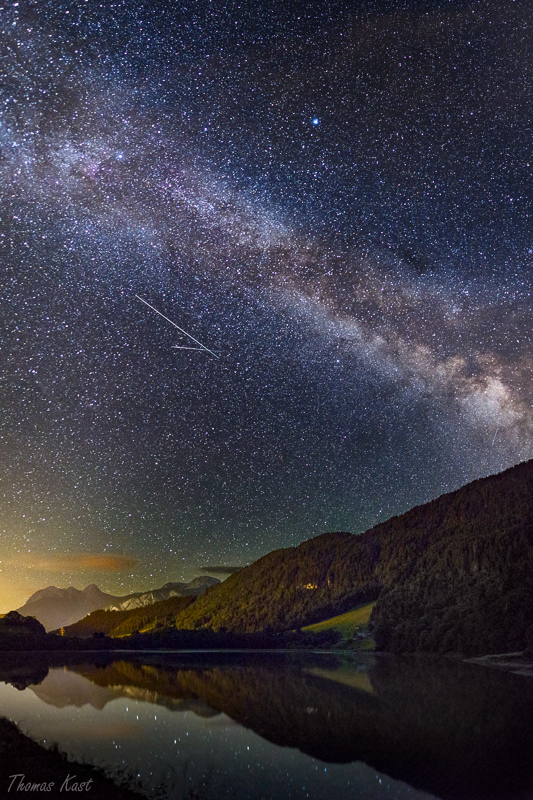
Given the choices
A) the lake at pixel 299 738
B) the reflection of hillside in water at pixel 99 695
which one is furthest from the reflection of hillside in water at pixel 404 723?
the reflection of hillside in water at pixel 99 695

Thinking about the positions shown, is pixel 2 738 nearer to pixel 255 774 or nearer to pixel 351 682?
pixel 255 774

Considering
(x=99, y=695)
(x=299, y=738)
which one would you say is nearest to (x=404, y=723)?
(x=299, y=738)

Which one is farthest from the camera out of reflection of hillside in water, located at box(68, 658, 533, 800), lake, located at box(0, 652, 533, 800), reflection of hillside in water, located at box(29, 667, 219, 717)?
reflection of hillside in water, located at box(29, 667, 219, 717)

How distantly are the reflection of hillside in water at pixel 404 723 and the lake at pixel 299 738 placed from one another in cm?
8

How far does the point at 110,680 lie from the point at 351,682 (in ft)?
86.5

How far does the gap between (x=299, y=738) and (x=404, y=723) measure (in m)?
6.75

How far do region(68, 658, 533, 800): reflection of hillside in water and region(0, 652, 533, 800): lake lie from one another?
8 centimetres

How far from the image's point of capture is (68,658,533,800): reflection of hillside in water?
795 inches

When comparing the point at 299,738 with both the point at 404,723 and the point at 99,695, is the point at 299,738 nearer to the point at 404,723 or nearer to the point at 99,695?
the point at 404,723

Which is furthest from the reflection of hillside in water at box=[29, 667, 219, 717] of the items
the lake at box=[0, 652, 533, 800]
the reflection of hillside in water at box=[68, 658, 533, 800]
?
the reflection of hillside in water at box=[68, 658, 533, 800]

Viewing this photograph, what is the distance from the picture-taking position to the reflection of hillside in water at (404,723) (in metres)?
20.2

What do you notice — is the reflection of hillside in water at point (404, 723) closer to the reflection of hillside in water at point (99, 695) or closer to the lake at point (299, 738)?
the lake at point (299, 738)

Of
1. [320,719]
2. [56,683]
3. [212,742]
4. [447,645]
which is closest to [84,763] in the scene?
[212,742]

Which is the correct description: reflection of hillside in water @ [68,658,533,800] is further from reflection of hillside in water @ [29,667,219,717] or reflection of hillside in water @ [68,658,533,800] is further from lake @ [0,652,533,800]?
reflection of hillside in water @ [29,667,219,717]
